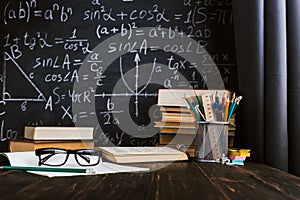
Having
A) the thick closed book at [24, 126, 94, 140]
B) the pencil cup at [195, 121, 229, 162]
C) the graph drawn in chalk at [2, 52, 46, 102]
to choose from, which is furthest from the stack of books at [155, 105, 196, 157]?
the graph drawn in chalk at [2, 52, 46, 102]

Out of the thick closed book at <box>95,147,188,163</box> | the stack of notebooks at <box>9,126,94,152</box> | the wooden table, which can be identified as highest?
the stack of notebooks at <box>9,126,94,152</box>

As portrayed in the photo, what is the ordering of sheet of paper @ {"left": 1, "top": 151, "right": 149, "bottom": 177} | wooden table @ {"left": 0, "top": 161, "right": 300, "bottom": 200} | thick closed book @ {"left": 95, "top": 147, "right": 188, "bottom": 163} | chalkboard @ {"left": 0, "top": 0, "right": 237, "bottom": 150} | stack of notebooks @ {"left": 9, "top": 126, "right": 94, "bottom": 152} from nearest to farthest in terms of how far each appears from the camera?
wooden table @ {"left": 0, "top": 161, "right": 300, "bottom": 200} < sheet of paper @ {"left": 1, "top": 151, "right": 149, "bottom": 177} < thick closed book @ {"left": 95, "top": 147, "right": 188, "bottom": 163} < stack of notebooks @ {"left": 9, "top": 126, "right": 94, "bottom": 152} < chalkboard @ {"left": 0, "top": 0, "right": 237, "bottom": 150}

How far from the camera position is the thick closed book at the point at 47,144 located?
1.27m

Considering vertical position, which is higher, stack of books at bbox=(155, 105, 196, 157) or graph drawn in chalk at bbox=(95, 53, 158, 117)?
graph drawn in chalk at bbox=(95, 53, 158, 117)

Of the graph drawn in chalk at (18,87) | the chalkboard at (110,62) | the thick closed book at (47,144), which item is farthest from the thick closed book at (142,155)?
the graph drawn in chalk at (18,87)

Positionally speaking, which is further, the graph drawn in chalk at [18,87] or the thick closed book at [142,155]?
the graph drawn in chalk at [18,87]

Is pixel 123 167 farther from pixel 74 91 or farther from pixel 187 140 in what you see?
Result: pixel 74 91

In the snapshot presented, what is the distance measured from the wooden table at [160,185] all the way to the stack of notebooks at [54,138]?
0.39 metres

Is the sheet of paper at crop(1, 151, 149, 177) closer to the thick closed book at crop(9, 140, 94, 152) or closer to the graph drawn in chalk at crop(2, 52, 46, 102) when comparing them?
the thick closed book at crop(9, 140, 94, 152)

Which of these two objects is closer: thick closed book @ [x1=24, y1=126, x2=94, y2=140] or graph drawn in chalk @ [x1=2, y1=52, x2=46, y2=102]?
thick closed book @ [x1=24, y1=126, x2=94, y2=140]

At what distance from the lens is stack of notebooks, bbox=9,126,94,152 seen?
1.27 metres

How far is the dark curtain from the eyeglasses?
1.72ft

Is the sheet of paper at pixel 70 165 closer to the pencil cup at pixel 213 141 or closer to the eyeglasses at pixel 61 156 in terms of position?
the eyeglasses at pixel 61 156

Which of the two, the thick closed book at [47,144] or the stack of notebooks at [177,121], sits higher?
the stack of notebooks at [177,121]
